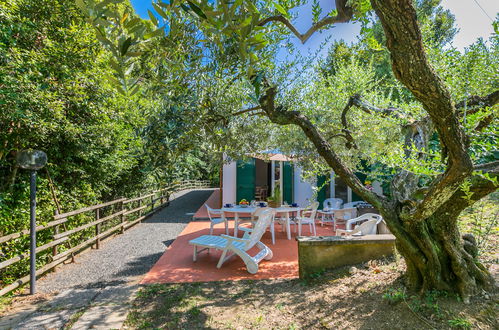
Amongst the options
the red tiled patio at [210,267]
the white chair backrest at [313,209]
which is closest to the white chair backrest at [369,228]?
the red tiled patio at [210,267]

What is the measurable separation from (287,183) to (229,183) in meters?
2.25

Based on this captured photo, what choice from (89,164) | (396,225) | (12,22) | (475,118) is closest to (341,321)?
(396,225)

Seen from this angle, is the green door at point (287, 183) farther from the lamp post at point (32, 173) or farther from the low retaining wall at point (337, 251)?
the lamp post at point (32, 173)

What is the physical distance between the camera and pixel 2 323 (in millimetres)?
2809

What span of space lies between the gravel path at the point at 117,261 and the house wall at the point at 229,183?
8.20ft

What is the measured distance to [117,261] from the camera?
496 centimetres

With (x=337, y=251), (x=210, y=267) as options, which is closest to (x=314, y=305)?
(x=337, y=251)

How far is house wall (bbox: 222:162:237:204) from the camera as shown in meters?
10.1

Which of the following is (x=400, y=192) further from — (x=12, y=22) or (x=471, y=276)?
(x=12, y=22)

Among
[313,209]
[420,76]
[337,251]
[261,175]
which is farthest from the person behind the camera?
[261,175]

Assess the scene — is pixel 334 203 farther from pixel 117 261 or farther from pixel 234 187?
pixel 117 261

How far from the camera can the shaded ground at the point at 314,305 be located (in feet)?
7.35

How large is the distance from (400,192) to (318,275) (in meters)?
1.64

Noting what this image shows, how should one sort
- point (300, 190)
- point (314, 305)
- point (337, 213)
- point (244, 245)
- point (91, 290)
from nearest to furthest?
1. point (314, 305)
2. point (91, 290)
3. point (244, 245)
4. point (337, 213)
5. point (300, 190)
